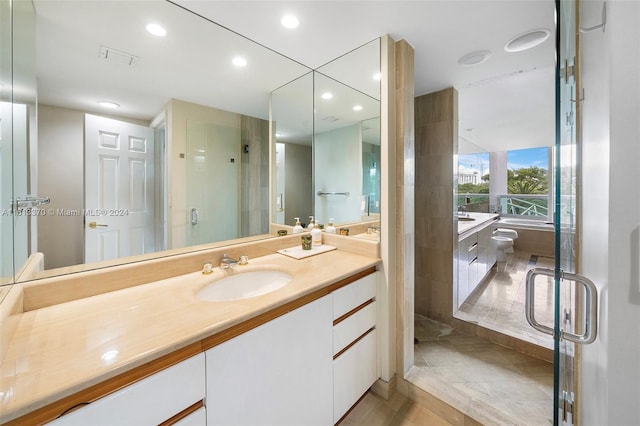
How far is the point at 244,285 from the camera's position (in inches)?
55.0

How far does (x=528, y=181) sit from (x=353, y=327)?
593 centimetres

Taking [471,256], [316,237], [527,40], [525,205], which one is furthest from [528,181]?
[316,237]

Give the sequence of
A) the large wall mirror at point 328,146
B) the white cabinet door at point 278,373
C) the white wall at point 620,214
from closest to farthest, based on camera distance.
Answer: the white wall at point 620,214, the white cabinet door at point 278,373, the large wall mirror at point 328,146

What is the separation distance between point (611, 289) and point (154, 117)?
1808mm

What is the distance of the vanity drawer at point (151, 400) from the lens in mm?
588

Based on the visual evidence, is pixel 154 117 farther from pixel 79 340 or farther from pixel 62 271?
pixel 79 340

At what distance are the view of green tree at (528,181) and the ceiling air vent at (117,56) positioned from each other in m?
6.59

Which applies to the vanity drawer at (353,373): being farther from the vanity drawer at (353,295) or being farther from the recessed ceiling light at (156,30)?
the recessed ceiling light at (156,30)

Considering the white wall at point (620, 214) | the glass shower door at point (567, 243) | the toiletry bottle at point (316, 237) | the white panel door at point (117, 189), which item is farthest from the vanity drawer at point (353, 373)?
the white panel door at point (117, 189)

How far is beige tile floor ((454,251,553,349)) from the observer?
2088 millimetres

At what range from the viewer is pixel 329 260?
1.57m

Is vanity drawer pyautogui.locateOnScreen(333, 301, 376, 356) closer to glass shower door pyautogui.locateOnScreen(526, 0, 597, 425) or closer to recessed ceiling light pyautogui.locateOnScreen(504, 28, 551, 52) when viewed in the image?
glass shower door pyautogui.locateOnScreen(526, 0, 597, 425)

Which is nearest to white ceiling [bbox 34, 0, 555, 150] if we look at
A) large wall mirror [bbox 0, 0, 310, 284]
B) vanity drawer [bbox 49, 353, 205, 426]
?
large wall mirror [bbox 0, 0, 310, 284]

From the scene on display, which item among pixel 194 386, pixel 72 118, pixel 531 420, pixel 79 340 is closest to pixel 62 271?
pixel 79 340
